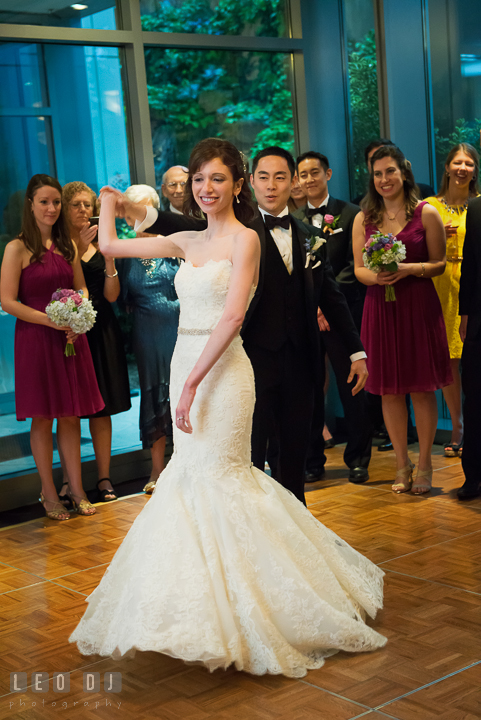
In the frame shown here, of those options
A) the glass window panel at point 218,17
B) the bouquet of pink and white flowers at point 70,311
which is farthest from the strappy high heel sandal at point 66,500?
the glass window panel at point 218,17

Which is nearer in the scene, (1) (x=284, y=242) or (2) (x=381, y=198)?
(1) (x=284, y=242)

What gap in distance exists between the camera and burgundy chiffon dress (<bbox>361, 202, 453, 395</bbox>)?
5078 mm

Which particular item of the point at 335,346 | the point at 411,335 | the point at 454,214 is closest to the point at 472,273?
the point at 411,335

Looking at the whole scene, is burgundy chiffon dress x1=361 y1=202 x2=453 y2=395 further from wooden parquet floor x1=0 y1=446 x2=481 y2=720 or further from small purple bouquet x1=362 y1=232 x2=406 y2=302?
wooden parquet floor x1=0 y1=446 x2=481 y2=720

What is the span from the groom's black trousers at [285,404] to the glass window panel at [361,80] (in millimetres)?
3502

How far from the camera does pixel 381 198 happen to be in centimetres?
519

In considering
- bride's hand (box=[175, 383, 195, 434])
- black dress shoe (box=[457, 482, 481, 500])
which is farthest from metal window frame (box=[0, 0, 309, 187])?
bride's hand (box=[175, 383, 195, 434])

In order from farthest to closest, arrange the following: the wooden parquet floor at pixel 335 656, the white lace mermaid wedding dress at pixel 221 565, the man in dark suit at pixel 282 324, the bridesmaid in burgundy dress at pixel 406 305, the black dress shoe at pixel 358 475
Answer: the black dress shoe at pixel 358 475
the bridesmaid in burgundy dress at pixel 406 305
the man in dark suit at pixel 282 324
the white lace mermaid wedding dress at pixel 221 565
the wooden parquet floor at pixel 335 656

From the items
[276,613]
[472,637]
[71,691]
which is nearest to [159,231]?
[276,613]

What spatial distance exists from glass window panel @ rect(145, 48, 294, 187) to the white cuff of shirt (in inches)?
125

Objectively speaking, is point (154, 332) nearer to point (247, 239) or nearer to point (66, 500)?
point (66, 500)

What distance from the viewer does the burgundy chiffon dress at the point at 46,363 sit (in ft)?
16.8

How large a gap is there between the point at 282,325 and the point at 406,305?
161 centimetres

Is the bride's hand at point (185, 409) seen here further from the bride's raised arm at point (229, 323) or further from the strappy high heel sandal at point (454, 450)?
the strappy high heel sandal at point (454, 450)
